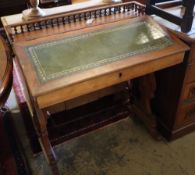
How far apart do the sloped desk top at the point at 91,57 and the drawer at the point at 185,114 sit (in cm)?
46

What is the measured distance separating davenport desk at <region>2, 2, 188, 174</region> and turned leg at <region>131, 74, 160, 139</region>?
336mm

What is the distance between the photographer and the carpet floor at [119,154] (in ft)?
5.62

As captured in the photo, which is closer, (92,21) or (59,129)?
(92,21)

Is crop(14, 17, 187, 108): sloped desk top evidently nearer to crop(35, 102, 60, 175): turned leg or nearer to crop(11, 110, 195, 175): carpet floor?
crop(35, 102, 60, 175): turned leg

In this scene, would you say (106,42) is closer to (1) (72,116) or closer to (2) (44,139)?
(2) (44,139)

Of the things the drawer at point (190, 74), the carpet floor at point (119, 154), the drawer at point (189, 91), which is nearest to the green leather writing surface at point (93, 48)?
the drawer at point (190, 74)

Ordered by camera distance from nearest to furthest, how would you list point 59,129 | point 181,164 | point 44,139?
point 44,139
point 181,164
point 59,129

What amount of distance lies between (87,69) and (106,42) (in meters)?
0.30

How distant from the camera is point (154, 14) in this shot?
175cm

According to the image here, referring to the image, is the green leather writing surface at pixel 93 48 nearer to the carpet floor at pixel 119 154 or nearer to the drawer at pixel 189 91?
the drawer at pixel 189 91

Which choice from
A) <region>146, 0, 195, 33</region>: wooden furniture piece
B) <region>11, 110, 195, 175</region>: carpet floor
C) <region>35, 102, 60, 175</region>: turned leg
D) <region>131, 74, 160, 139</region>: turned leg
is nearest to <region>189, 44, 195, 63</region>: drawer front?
<region>146, 0, 195, 33</region>: wooden furniture piece

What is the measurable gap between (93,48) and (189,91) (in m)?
0.78

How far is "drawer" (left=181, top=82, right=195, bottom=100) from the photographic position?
5.46ft

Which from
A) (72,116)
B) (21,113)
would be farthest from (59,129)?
(21,113)
